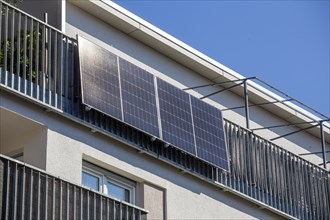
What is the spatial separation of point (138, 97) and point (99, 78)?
1123 millimetres

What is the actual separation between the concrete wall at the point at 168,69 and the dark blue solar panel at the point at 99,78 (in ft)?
4.56

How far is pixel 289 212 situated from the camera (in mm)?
25297

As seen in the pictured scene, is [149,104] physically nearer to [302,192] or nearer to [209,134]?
[209,134]

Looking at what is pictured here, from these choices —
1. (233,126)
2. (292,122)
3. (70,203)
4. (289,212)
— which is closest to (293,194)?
(289,212)

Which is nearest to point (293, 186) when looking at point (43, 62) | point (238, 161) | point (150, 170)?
point (238, 161)

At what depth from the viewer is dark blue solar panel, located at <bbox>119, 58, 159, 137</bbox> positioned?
2173 cm

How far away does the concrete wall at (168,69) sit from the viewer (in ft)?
76.6

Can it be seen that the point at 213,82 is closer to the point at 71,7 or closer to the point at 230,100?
the point at 230,100

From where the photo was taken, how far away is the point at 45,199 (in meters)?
18.5

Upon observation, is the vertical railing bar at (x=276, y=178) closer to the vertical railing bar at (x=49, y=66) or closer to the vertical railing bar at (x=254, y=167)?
the vertical railing bar at (x=254, y=167)

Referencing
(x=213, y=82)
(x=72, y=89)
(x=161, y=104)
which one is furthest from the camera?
(x=213, y=82)

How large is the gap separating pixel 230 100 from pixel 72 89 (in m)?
7.20

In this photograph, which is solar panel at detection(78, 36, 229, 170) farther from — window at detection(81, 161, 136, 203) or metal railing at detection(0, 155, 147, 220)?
metal railing at detection(0, 155, 147, 220)

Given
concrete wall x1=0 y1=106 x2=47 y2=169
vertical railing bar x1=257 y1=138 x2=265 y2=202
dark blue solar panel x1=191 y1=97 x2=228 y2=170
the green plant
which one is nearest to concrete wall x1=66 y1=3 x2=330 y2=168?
dark blue solar panel x1=191 y1=97 x2=228 y2=170
